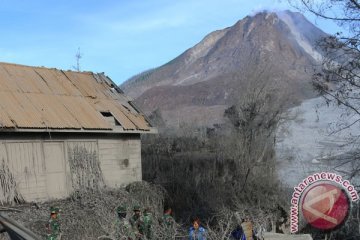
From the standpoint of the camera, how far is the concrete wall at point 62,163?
15.2 metres

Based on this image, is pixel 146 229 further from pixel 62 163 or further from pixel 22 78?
pixel 22 78

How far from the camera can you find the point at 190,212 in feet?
70.9

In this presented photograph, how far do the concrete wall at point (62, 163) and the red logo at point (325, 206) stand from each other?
916 cm

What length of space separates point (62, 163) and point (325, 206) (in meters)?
9.88

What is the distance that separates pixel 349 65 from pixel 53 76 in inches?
487

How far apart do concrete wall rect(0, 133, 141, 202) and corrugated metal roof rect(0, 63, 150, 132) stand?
0.54 metres

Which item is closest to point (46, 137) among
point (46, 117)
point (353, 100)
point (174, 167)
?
point (46, 117)

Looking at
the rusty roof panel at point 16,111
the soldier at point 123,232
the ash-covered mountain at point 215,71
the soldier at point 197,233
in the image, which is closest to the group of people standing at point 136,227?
the soldier at point 123,232

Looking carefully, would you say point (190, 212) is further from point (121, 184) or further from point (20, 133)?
point (20, 133)

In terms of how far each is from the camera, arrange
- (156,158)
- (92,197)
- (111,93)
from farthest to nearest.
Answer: (156,158)
(111,93)
(92,197)

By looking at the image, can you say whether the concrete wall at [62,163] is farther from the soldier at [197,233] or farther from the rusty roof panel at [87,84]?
the soldier at [197,233]

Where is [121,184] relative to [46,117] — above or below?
below

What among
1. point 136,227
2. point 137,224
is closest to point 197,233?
point 136,227

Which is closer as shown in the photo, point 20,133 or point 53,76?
point 20,133
